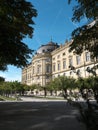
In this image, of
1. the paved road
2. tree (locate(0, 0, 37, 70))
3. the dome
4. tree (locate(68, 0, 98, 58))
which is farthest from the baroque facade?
tree (locate(68, 0, 98, 58))

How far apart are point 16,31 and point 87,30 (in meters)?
7.91

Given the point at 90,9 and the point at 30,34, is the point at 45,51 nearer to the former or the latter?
the point at 30,34

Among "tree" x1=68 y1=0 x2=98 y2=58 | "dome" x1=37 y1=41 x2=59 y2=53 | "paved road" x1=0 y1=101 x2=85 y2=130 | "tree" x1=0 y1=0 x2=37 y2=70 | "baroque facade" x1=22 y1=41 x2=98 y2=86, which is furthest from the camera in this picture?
"dome" x1=37 y1=41 x2=59 y2=53

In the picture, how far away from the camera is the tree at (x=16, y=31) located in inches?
449

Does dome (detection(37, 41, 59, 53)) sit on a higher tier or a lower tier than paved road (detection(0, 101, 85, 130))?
higher

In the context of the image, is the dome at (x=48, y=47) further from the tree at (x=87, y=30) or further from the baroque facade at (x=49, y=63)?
the tree at (x=87, y=30)

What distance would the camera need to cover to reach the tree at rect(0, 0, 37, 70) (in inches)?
449

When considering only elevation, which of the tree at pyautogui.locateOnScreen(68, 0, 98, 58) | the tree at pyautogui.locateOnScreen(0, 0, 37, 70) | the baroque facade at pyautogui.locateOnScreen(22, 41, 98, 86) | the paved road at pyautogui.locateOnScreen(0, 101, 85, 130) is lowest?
the paved road at pyautogui.locateOnScreen(0, 101, 85, 130)

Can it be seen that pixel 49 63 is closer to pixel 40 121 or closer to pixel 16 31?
pixel 16 31

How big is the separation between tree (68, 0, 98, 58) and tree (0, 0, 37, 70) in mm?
5563

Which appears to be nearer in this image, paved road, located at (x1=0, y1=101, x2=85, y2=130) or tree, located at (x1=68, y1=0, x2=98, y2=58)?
tree, located at (x1=68, y1=0, x2=98, y2=58)

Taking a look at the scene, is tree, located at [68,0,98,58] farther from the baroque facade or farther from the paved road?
the baroque facade

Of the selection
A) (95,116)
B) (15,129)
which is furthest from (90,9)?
(15,129)

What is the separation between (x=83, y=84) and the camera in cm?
303
